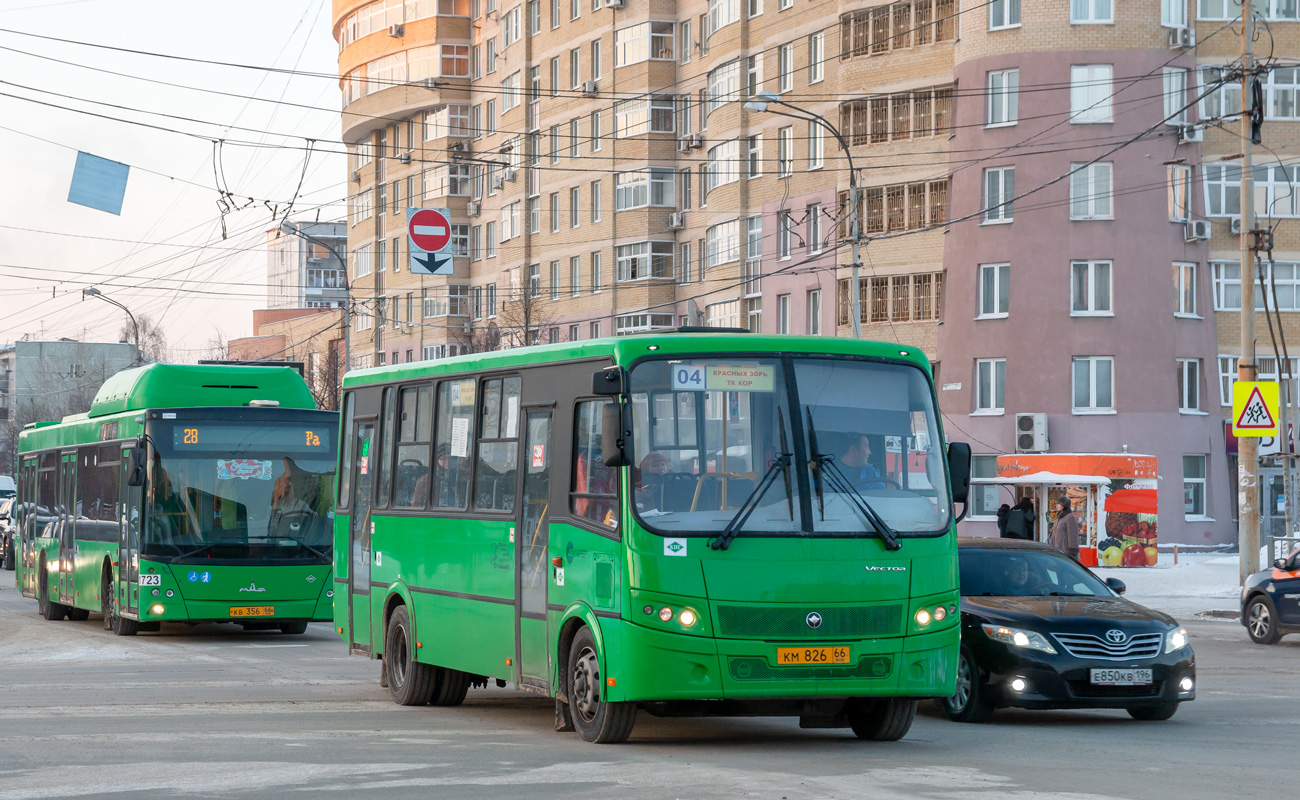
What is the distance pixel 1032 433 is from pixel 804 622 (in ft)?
128

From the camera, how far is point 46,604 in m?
28.0

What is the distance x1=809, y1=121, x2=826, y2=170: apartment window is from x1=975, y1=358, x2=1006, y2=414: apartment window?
7867 mm

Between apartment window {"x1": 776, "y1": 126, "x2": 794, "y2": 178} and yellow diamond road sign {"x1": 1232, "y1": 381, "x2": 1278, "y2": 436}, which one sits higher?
apartment window {"x1": 776, "y1": 126, "x2": 794, "y2": 178}

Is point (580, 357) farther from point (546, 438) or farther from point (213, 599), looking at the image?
point (213, 599)

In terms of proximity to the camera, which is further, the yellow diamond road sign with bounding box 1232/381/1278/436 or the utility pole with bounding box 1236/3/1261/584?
the utility pole with bounding box 1236/3/1261/584

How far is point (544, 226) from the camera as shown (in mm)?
71438

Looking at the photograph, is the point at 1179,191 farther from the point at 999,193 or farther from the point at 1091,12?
the point at 1091,12

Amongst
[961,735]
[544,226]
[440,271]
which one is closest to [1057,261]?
[440,271]

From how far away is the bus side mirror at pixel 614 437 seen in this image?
36.3 feet

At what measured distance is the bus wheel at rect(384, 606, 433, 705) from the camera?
48.1ft

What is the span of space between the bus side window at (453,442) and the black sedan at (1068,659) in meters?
3.92

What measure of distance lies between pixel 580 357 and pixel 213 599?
11.9 m

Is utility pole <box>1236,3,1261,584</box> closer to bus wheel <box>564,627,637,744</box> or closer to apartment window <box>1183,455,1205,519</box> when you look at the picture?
apartment window <box>1183,455,1205,519</box>

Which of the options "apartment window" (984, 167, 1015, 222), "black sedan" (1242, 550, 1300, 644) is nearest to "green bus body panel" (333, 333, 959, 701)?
"black sedan" (1242, 550, 1300, 644)
